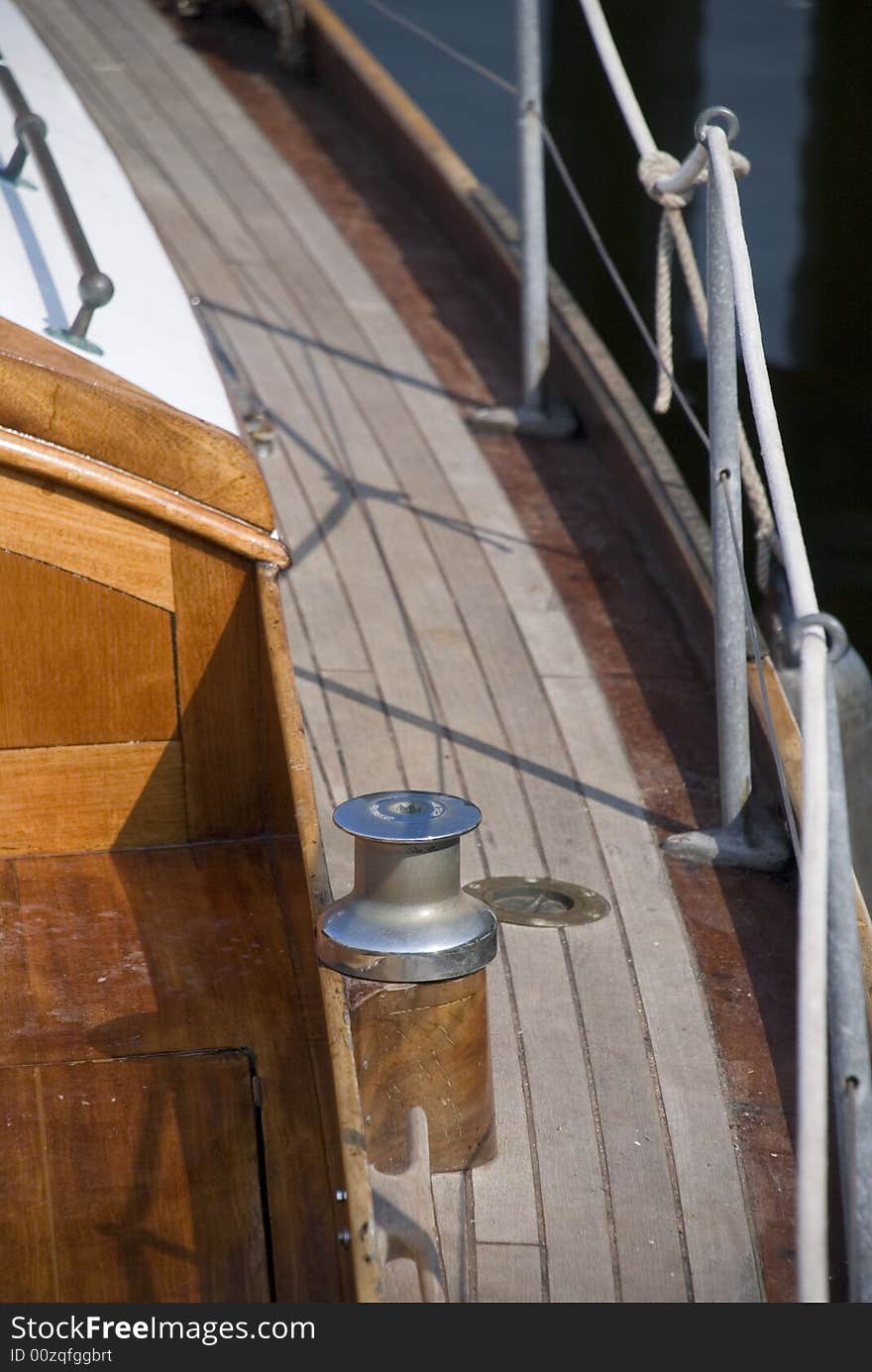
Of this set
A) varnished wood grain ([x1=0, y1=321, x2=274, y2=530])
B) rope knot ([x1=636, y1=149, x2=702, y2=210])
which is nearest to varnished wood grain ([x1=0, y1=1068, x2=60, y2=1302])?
varnished wood grain ([x1=0, y1=321, x2=274, y2=530])

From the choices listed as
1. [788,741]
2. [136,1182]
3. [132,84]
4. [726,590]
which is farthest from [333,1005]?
[132,84]

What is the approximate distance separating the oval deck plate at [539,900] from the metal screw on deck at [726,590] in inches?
7.1

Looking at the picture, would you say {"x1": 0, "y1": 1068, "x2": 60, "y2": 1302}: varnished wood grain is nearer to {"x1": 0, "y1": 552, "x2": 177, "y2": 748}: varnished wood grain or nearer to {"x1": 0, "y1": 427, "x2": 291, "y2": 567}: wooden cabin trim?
{"x1": 0, "y1": 552, "x2": 177, "y2": 748}: varnished wood grain

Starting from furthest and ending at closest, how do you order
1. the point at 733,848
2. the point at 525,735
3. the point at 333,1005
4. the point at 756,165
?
the point at 756,165, the point at 525,735, the point at 733,848, the point at 333,1005

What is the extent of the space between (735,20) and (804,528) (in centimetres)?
796

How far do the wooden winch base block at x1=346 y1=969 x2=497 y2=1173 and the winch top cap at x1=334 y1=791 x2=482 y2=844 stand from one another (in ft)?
0.54

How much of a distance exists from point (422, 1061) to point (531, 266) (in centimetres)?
223

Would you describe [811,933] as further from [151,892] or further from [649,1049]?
[151,892]

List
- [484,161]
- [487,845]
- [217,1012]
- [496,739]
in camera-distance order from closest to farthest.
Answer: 1. [217,1012]
2. [487,845]
3. [496,739]
4. [484,161]

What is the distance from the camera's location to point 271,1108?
5.91 ft

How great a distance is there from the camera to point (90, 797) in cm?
220

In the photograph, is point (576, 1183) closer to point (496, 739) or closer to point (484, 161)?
point (496, 739)

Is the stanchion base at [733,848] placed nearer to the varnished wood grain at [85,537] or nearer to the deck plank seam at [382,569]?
the deck plank seam at [382,569]

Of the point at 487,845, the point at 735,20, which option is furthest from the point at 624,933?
the point at 735,20
